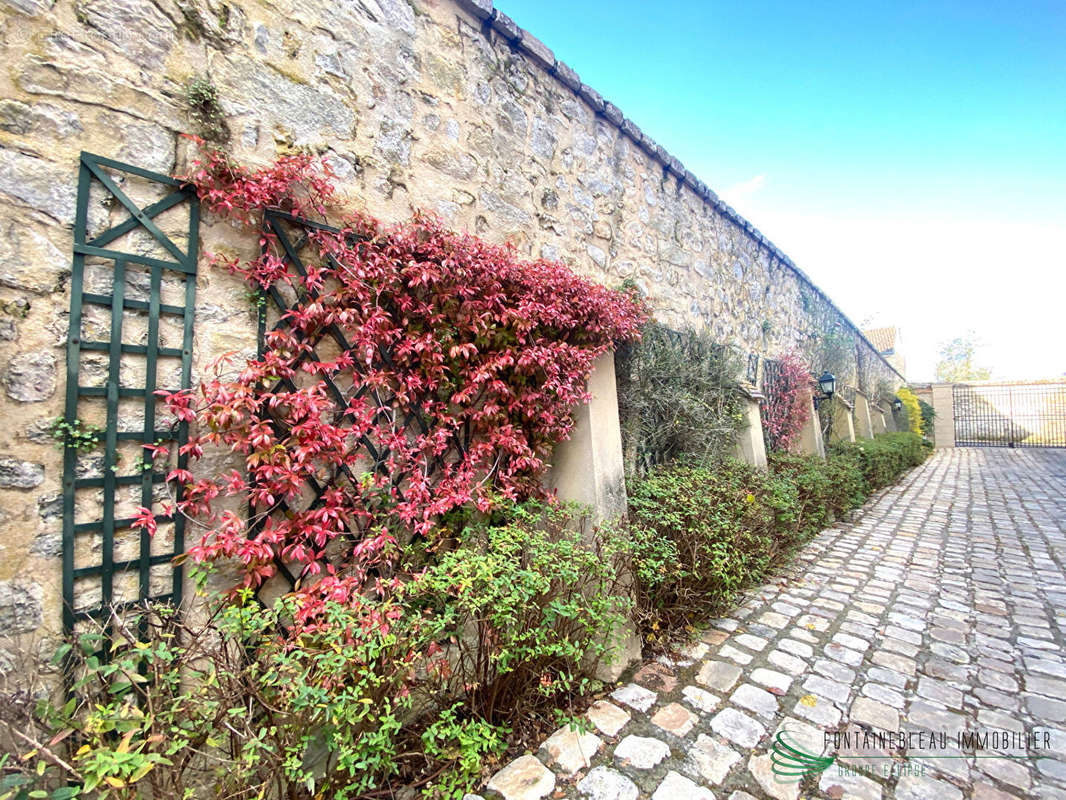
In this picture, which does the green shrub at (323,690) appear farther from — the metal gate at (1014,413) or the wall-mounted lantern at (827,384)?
the metal gate at (1014,413)

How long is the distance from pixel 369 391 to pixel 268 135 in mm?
1231

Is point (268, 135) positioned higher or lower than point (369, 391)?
higher

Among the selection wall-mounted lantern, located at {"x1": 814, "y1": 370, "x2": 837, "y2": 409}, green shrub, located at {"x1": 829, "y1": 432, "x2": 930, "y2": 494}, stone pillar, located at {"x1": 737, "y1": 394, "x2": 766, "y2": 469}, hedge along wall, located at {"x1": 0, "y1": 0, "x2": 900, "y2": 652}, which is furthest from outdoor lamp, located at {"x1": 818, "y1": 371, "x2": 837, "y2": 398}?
hedge along wall, located at {"x1": 0, "y1": 0, "x2": 900, "y2": 652}

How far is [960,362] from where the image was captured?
34.2 meters

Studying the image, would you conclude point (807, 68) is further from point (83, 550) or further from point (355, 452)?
point (83, 550)

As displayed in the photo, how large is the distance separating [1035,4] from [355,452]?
8.59m

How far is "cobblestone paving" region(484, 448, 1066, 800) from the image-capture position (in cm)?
161

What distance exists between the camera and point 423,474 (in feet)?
7.04

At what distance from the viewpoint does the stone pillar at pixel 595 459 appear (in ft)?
8.67

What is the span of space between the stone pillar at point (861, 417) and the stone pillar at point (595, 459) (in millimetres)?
10540

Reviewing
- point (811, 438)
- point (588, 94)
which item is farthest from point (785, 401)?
point (588, 94)

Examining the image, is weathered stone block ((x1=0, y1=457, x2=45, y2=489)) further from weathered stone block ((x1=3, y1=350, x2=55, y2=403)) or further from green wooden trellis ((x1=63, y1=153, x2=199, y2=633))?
weathered stone block ((x1=3, y1=350, x2=55, y2=403))

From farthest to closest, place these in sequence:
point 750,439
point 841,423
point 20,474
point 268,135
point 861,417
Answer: point 861,417
point 841,423
point 750,439
point 268,135
point 20,474

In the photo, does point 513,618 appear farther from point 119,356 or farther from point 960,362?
point 960,362
